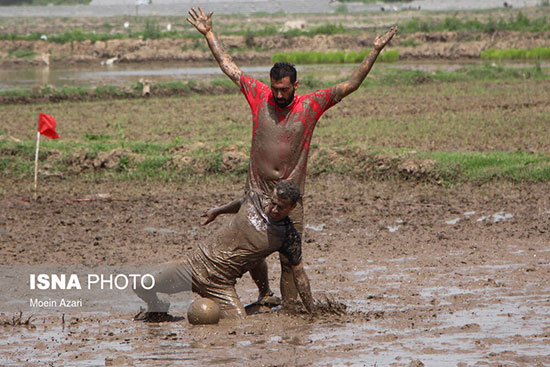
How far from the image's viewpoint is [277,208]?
5555 mm

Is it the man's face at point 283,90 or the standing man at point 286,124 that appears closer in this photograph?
the man's face at point 283,90

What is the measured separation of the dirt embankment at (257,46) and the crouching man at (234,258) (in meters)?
29.3

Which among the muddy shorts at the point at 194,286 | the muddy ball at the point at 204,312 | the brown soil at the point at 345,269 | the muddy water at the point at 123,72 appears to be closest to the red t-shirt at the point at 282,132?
the muddy shorts at the point at 194,286

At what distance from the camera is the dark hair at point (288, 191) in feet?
17.9

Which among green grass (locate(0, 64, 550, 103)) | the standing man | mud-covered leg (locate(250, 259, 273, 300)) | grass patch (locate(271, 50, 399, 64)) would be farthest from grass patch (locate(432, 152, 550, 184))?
grass patch (locate(271, 50, 399, 64))

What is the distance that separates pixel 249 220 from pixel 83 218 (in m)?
4.46

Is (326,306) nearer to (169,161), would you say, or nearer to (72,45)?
(169,161)

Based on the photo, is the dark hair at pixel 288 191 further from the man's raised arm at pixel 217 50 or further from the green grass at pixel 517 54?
the green grass at pixel 517 54

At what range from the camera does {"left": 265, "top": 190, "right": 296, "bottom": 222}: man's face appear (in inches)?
217

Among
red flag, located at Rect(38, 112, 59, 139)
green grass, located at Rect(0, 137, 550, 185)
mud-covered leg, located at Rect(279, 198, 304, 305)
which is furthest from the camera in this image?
green grass, located at Rect(0, 137, 550, 185)

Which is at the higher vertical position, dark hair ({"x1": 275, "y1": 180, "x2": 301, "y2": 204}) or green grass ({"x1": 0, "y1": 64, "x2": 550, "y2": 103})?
dark hair ({"x1": 275, "y1": 180, "x2": 301, "y2": 204})

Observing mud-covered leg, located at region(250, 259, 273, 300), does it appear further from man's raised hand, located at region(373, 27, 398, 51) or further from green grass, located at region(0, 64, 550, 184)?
green grass, located at region(0, 64, 550, 184)

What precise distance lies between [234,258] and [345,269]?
6.56 feet

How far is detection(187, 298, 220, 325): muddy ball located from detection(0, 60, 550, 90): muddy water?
19634 mm
